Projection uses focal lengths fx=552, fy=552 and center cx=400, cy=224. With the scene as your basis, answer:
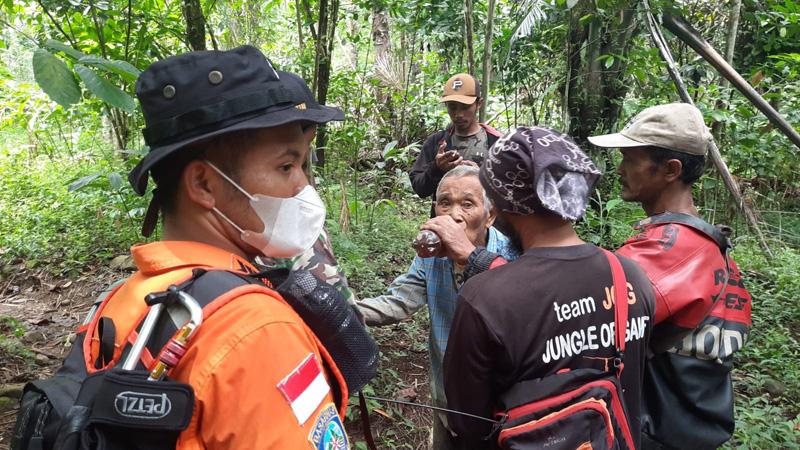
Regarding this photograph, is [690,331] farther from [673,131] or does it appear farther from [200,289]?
[200,289]

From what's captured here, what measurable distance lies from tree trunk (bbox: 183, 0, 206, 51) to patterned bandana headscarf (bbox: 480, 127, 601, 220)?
3.87 m

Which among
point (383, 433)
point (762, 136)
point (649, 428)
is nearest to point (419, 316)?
point (383, 433)

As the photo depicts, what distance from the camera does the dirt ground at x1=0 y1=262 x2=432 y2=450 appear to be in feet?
12.0

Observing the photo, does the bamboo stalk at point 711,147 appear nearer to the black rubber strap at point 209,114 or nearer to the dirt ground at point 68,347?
the dirt ground at point 68,347

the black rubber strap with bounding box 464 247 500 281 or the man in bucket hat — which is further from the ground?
the man in bucket hat

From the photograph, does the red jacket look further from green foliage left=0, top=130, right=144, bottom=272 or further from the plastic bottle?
green foliage left=0, top=130, right=144, bottom=272

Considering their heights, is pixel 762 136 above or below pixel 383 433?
above

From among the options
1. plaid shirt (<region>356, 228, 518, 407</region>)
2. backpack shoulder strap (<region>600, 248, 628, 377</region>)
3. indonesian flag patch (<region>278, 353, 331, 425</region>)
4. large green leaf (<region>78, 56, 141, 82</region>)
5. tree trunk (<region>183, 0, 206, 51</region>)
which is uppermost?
tree trunk (<region>183, 0, 206, 51</region>)

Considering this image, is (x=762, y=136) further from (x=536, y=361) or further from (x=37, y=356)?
(x=37, y=356)

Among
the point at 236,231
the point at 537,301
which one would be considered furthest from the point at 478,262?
the point at 236,231

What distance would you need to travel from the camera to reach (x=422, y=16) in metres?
7.12

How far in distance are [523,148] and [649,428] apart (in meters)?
1.23

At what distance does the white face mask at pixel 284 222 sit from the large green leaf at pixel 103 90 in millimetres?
1096

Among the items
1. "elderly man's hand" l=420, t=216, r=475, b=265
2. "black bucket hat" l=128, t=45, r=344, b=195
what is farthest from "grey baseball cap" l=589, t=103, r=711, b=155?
"black bucket hat" l=128, t=45, r=344, b=195
